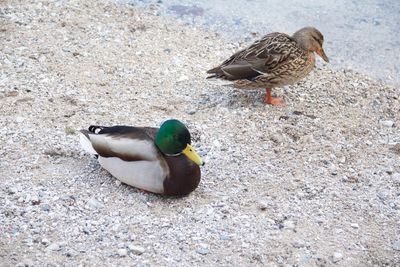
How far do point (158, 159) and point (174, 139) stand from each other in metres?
0.19

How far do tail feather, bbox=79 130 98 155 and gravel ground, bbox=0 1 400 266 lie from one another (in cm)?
19

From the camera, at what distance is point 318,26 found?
9.03 meters

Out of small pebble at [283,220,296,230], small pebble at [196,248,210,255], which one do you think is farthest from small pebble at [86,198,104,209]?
small pebble at [283,220,296,230]

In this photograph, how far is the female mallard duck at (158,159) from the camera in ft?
17.7

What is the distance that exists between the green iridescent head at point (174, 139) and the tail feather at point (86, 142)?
0.55 metres

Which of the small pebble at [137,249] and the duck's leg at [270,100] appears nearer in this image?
the small pebble at [137,249]

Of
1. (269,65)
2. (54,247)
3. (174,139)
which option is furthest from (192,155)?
(269,65)

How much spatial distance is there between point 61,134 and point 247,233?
1939 millimetres

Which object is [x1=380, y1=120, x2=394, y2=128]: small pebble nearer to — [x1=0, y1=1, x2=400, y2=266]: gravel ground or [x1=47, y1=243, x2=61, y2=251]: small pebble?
[x1=0, y1=1, x2=400, y2=266]: gravel ground

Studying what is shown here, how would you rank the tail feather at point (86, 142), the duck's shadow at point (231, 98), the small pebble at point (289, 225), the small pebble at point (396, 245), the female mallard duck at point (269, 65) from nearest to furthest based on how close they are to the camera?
the small pebble at point (396, 245) < the small pebble at point (289, 225) < the tail feather at point (86, 142) < the female mallard duck at point (269, 65) < the duck's shadow at point (231, 98)

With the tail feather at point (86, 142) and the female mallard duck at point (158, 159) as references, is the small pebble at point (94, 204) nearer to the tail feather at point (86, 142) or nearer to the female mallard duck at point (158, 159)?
the female mallard duck at point (158, 159)

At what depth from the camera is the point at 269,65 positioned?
6828 mm

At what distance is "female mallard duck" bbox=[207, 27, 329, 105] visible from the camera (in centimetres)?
682

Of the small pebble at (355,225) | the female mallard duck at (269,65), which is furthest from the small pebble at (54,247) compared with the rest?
the female mallard duck at (269,65)
